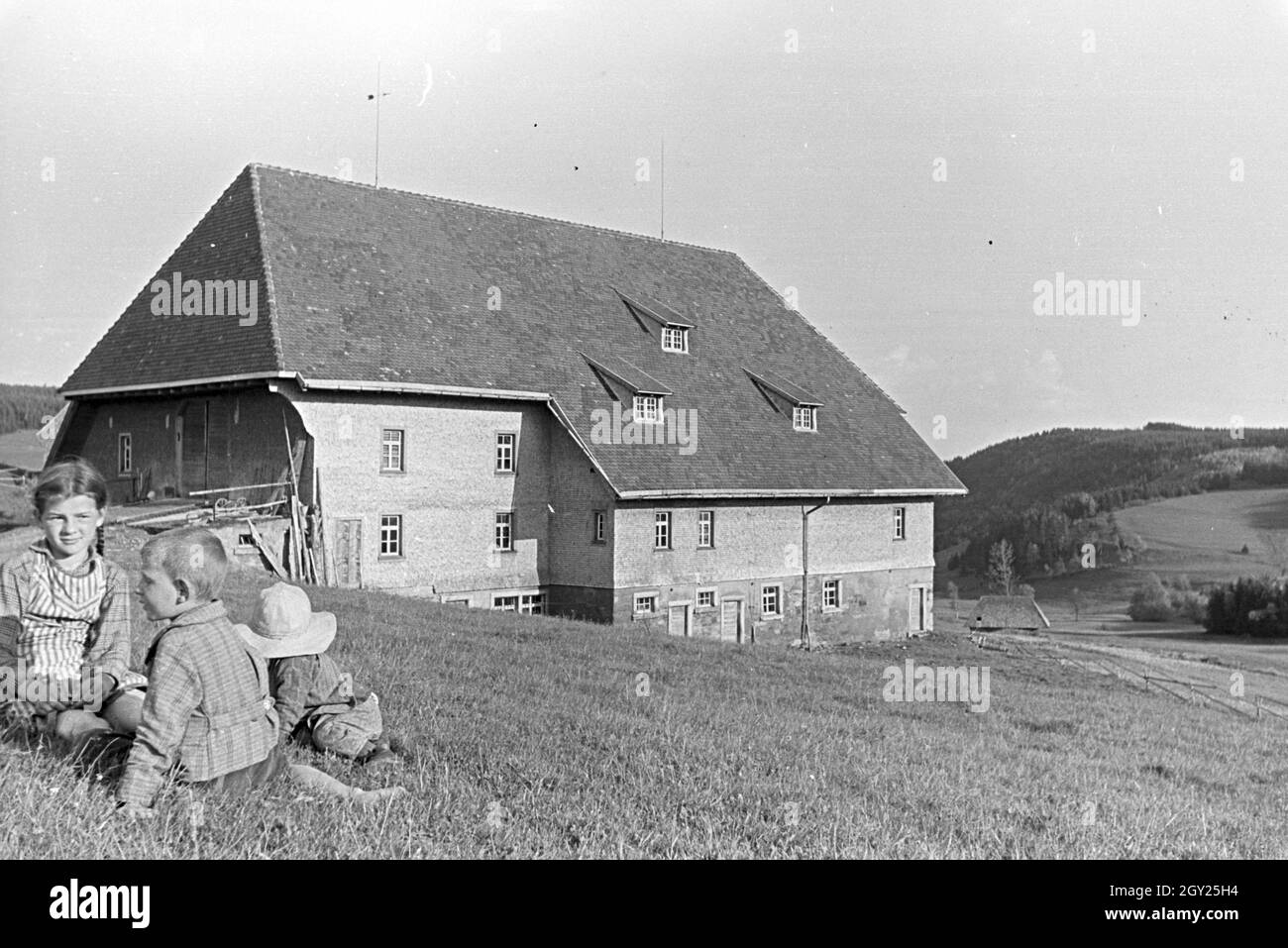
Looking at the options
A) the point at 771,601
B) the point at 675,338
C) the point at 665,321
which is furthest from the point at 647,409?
the point at 771,601

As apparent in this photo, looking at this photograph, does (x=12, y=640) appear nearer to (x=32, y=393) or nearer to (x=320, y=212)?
(x=320, y=212)

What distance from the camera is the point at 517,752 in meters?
8.57

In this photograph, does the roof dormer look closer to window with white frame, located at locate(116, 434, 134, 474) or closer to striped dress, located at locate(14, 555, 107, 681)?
window with white frame, located at locate(116, 434, 134, 474)

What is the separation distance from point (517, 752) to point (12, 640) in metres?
3.48

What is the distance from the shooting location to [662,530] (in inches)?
1310

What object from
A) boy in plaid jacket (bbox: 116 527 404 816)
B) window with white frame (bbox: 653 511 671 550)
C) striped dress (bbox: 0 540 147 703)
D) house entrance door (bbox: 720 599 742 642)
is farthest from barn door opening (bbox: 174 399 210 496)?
boy in plaid jacket (bbox: 116 527 404 816)

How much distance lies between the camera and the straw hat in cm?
694

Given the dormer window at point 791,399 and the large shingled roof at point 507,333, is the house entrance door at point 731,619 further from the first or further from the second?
the dormer window at point 791,399

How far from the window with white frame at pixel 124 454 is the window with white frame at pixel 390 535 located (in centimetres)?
807

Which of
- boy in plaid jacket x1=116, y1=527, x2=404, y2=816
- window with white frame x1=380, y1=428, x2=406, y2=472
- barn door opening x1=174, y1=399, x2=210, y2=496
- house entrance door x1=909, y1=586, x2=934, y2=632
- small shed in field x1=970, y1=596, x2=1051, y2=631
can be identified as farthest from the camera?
small shed in field x1=970, y1=596, x2=1051, y2=631

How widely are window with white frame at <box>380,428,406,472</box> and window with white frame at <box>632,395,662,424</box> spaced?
24.0 feet

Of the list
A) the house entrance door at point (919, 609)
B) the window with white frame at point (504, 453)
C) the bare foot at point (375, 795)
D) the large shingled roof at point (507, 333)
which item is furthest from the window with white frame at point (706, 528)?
the bare foot at point (375, 795)
